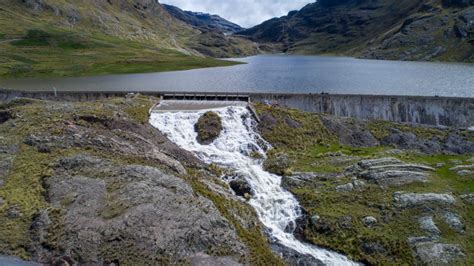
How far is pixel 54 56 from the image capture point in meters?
157

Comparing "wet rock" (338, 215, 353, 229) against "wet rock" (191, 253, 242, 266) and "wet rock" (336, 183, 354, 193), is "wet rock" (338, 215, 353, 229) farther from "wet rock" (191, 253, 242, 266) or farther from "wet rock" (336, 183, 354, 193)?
"wet rock" (191, 253, 242, 266)

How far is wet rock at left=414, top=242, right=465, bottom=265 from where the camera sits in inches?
967

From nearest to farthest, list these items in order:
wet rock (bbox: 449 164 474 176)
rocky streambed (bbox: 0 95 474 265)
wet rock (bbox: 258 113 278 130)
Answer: rocky streambed (bbox: 0 95 474 265) < wet rock (bbox: 449 164 474 176) < wet rock (bbox: 258 113 278 130)

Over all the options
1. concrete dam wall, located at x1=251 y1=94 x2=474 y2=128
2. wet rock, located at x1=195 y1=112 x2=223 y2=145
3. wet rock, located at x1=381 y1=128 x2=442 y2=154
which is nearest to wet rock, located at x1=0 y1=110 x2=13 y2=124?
wet rock, located at x1=195 y1=112 x2=223 y2=145

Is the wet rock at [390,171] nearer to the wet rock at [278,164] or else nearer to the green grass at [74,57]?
the wet rock at [278,164]

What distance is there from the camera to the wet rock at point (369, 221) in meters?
27.7

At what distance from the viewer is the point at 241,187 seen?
32656mm

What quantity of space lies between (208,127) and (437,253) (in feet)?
80.4

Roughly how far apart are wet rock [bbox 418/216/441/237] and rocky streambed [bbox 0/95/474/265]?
0.07 metres

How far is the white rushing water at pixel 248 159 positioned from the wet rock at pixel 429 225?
6.15m

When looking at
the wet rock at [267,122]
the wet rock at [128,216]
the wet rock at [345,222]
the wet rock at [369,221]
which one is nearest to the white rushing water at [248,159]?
the wet rock at [267,122]

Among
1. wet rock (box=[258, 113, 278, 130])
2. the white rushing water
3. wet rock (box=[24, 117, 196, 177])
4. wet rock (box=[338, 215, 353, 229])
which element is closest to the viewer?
wet rock (box=[338, 215, 353, 229])

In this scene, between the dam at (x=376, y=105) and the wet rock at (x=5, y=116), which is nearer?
the wet rock at (x=5, y=116)

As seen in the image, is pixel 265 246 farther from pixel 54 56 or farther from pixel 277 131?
pixel 54 56
